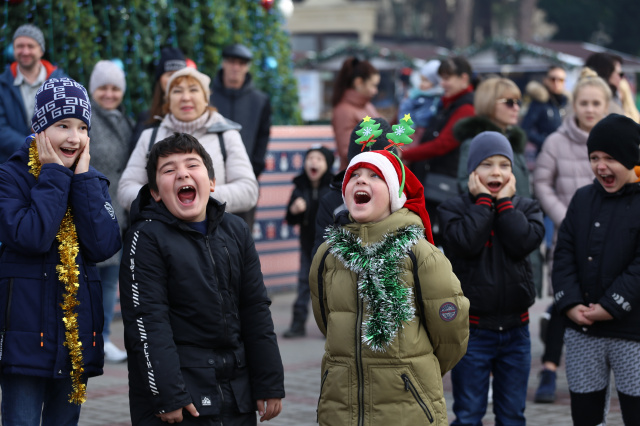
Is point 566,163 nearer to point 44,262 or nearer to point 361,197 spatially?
point 361,197

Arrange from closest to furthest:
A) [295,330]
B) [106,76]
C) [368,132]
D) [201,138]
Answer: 1. [368,132]
2. [201,138]
3. [106,76]
4. [295,330]

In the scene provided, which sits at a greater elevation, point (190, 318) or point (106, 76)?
point (106, 76)

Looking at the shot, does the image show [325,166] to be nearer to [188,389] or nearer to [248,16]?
[248,16]

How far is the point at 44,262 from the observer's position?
14.6 feet

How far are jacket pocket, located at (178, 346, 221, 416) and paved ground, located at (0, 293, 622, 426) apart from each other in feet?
7.55

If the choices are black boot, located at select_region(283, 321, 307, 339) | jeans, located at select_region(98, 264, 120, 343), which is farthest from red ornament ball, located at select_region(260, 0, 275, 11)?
jeans, located at select_region(98, 264, 120, 343)

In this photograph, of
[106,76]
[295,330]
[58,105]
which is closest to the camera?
[58,105]

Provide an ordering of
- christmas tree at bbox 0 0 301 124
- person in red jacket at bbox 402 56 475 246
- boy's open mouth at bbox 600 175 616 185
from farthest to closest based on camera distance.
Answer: christmas tree at bbox 0 0 301 124 < person in red jacket at bbox 402 56 475 246 < boy's open mouth at bbox 600 175 616 185

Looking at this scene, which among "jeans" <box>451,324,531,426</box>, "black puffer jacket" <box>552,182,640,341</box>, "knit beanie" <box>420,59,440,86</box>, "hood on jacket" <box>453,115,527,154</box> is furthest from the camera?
"knit beanie" <box>420,59,440,86</box>

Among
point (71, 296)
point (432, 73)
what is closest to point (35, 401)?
point (71, 296)

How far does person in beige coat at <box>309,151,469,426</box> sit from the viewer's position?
4.25 meters

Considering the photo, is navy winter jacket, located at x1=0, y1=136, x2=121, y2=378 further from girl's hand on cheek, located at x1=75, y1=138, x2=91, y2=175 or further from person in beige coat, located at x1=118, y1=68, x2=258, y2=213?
person in beige coat, located at x1=118, y1=68, x2=258, y2=213

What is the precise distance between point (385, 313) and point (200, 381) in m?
0.78

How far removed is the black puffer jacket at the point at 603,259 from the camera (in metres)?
5.34
